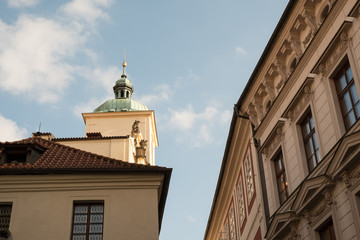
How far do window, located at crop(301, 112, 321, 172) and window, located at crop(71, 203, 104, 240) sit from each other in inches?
308

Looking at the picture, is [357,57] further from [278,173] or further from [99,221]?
[99,221]

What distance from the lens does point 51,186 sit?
20.5m

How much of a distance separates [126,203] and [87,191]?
5.26 ft

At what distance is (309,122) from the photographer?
1705 centimetres

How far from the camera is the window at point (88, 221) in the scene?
19.5m

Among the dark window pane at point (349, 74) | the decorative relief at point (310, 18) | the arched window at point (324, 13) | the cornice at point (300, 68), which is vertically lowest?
the dark window pane at point (349, 74)

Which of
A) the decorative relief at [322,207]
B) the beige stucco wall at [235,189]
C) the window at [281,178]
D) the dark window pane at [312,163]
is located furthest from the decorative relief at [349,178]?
the beige stucco wall at [235,189]

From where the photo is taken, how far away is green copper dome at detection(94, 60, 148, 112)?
59031mm

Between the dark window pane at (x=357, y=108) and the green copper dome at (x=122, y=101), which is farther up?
the green copper dome at (x=122, y=101)

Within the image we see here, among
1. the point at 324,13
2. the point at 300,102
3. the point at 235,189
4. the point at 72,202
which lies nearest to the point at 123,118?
the point at 235,189

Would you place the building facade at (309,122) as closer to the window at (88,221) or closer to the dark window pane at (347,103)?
the dark window pane at (347,103)

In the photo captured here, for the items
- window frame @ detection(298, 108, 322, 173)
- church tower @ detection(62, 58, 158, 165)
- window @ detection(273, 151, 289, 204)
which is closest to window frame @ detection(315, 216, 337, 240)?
window frame @ detection(298, 108, 322, 173)

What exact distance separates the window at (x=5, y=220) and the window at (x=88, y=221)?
7.61ft

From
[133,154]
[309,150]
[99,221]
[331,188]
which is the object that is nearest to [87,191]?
[99,221]
